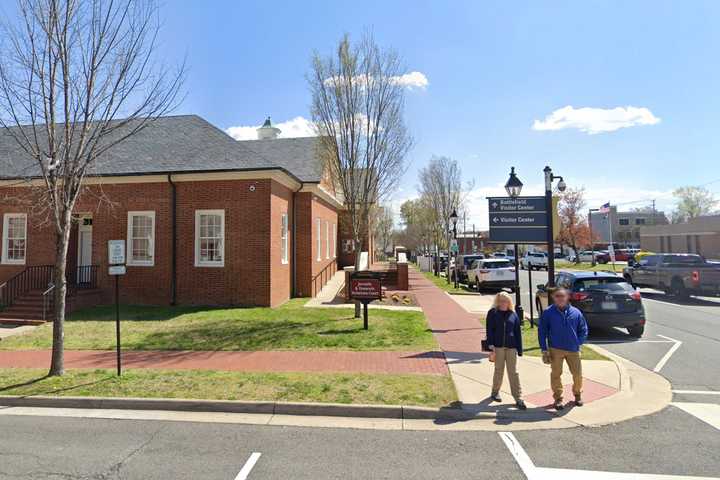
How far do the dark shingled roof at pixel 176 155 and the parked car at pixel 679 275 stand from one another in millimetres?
16772

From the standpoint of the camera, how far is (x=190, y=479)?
3.91 meters

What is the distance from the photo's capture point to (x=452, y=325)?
11914 mm

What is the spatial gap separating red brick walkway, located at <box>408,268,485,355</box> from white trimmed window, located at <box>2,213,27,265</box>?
615 inches

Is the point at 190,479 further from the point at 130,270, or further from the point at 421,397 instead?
the point at 130,270

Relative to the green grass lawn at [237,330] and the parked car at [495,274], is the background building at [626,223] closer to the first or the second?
the parked car at [495,274]

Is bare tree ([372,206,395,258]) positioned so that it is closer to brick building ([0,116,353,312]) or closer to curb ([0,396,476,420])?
brick building ([0,116,353,312])

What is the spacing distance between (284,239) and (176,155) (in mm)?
5201

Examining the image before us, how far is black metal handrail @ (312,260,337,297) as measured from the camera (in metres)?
17.9

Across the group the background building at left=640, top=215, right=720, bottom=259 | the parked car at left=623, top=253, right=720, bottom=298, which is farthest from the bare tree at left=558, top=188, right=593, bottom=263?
the parked car at left=623, top=253, right=720, bottom=298

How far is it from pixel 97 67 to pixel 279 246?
29.0 ft

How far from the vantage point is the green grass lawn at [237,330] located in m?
9.51

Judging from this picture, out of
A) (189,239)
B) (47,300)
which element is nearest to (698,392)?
(189,239)

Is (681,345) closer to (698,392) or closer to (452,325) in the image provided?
(698,392)

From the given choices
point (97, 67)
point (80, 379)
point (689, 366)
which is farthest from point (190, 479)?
point (689, 366)
